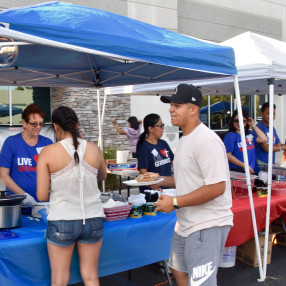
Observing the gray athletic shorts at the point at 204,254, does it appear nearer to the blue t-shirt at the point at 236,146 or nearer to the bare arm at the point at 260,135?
the blue t-shirt at the point at 236,146

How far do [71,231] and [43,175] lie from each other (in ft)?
1.35

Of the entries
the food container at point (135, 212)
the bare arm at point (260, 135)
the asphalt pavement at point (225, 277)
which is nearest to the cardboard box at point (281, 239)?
the asphalt pavement at point (225, 277)

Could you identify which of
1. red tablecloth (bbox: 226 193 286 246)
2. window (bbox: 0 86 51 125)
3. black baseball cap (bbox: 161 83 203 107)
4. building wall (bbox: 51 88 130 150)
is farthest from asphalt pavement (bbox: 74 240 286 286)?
window (bbox: 0 86 51 125)

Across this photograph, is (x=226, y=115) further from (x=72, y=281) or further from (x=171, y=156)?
(x=72, y=281)

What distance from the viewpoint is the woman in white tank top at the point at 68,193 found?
2496 millimetres

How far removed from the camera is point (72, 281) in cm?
284

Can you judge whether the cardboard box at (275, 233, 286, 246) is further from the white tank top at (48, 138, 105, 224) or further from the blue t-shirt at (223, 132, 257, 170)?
the white tank top at (48, 138, 105, 224)

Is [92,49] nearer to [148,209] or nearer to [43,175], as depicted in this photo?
[43,175]

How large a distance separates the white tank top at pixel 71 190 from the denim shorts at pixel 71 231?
0.04 metres

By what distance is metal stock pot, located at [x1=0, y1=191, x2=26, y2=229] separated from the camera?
2.73 metres

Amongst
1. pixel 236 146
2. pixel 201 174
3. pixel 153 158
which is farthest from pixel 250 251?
pixel 201 174

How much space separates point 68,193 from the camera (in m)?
2.52

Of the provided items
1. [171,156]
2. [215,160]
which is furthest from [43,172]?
[171,156]

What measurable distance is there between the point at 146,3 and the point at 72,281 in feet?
29.8
